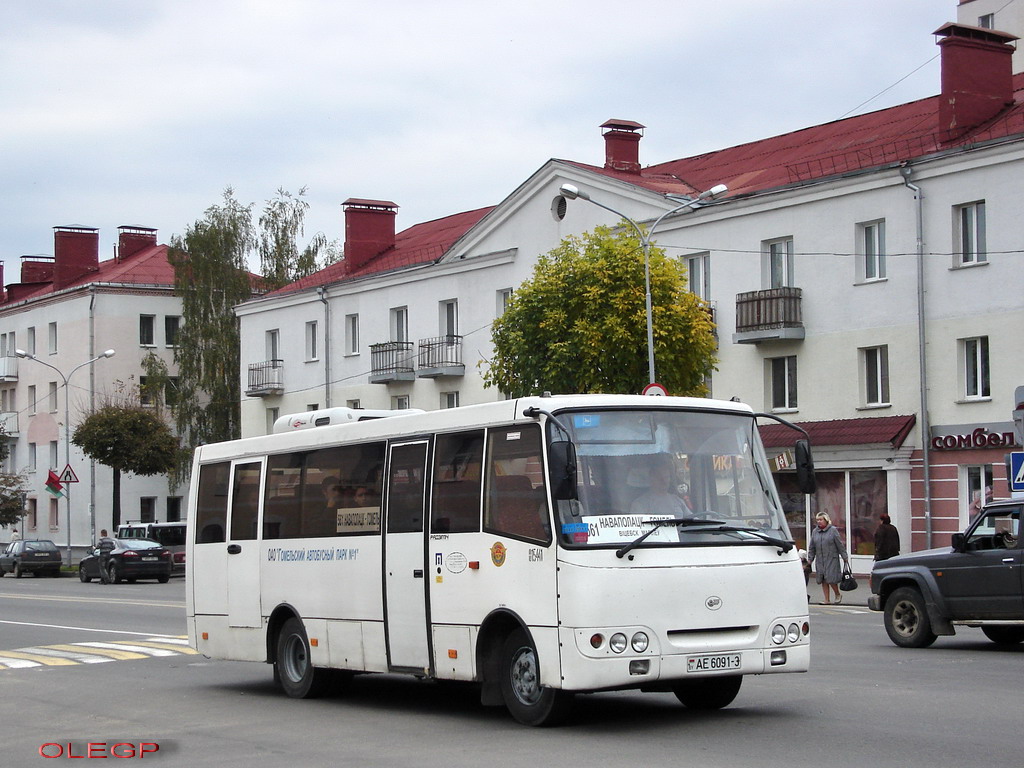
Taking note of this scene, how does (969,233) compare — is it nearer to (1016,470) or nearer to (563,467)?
(1016,470)

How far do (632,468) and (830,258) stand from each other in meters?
26.8

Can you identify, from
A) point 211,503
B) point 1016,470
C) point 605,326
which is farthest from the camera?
point 605,326

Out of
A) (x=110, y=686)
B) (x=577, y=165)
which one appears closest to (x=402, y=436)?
(x=110, y=686)

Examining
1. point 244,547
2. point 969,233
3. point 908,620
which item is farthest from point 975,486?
point 244,547

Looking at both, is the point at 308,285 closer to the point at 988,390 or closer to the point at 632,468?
the point at 988,390

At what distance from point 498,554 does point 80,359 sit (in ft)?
207

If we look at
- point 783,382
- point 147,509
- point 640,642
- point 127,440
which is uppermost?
point 783,382

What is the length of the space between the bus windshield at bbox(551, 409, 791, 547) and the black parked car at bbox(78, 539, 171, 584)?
34.9 meters

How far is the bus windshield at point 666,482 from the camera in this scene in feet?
36.2

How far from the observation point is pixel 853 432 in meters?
35.9

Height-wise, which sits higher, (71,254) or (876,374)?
(71,254)

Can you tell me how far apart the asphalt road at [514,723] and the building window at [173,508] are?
179 feet

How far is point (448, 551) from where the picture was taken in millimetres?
12203

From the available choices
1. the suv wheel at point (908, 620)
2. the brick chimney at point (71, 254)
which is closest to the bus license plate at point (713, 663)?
the suv wheel at point (908, 620)
